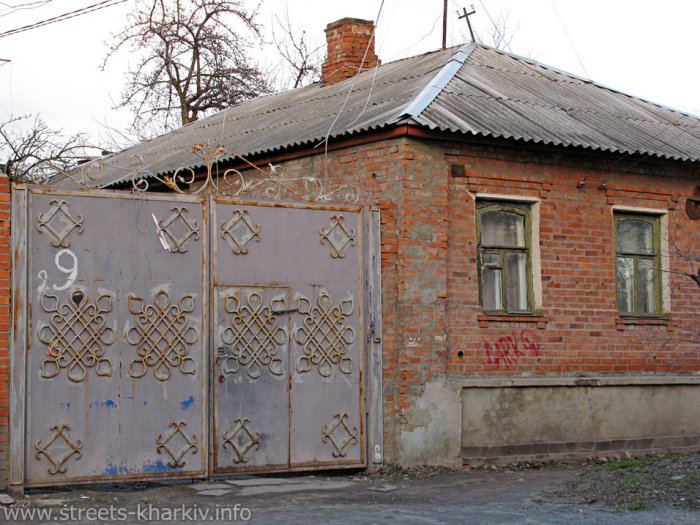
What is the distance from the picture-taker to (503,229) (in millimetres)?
11633

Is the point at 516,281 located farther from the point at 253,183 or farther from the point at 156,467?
the point at 156,467

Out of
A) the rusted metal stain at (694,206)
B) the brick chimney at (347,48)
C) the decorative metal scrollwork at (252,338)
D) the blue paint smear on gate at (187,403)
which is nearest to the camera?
the blue paint smear on gate at (187,403)

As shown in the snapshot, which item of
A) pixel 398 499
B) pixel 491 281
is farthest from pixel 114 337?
pixel 491 281

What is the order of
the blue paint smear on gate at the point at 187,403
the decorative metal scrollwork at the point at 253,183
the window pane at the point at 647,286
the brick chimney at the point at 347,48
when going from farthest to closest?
the brick chimney at the point at 347,48
the window pane at the point at 647,286
the decorative metal scrollwork at the point at 253,183
the blue paint smear on gate at the point at 187,403

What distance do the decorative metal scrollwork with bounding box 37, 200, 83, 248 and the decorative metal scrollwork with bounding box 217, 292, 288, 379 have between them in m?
1.51

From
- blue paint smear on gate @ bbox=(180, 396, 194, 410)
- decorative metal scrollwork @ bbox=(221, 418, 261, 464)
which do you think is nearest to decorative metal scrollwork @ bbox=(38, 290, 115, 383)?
blue paint smear on gate @ bbox=(180, 396, 194, 410)

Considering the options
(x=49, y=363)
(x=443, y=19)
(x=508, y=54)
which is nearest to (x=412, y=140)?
(x=49, y=363)

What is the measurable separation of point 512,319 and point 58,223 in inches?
198

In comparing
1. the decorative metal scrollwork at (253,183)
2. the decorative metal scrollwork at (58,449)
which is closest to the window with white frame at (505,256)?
the decorative metal scrollwork at (253,183)

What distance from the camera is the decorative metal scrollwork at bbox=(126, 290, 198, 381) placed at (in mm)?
8969

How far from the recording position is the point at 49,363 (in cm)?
859

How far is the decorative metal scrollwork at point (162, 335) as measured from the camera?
8.97 metres

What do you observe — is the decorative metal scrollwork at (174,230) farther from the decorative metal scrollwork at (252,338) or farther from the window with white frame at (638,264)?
the window with white frame at (638,264)

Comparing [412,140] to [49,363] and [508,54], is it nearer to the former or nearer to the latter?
[49,363]
